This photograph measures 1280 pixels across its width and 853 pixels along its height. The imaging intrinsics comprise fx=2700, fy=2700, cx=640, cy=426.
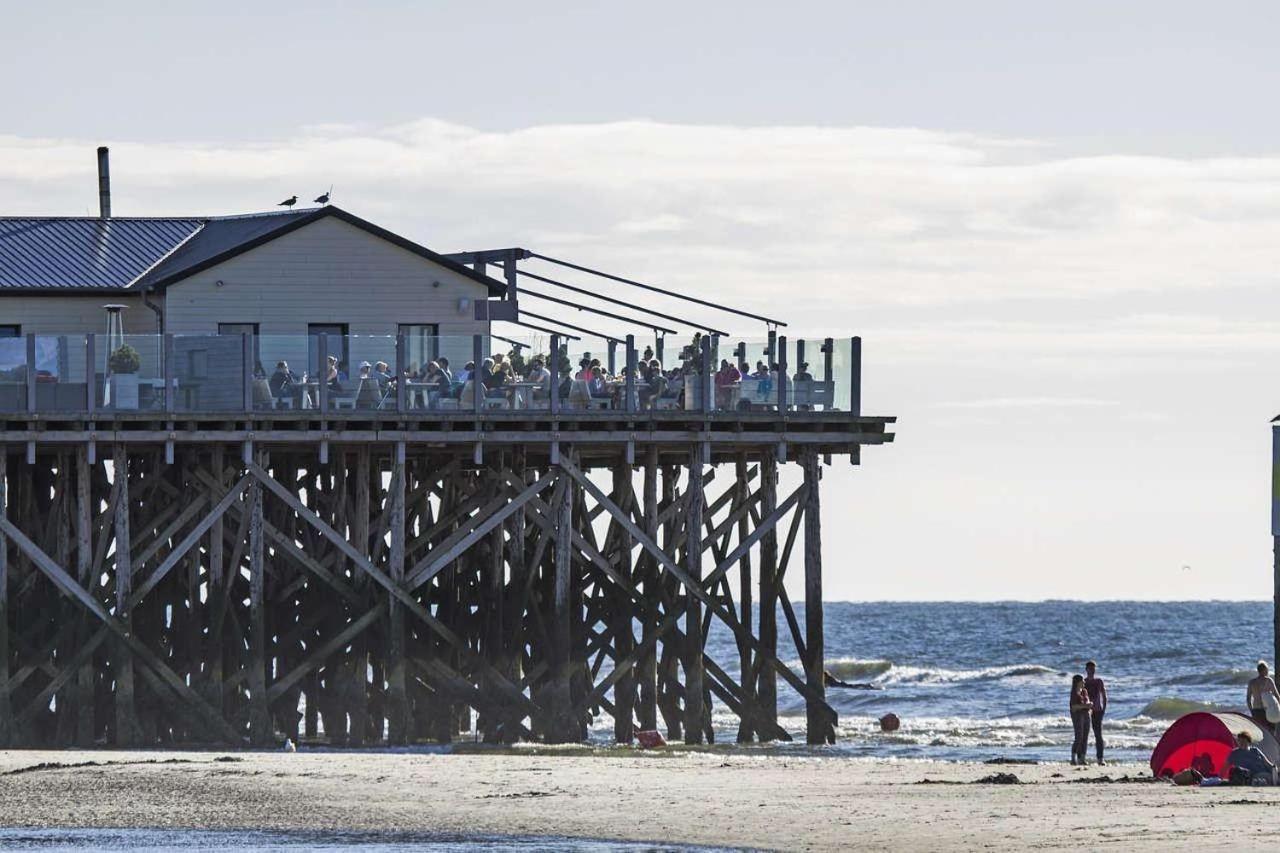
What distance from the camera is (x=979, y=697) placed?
63281 millimetres

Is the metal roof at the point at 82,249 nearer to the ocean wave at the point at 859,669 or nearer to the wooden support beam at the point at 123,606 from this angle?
the wooden support beam at the point at 123,606

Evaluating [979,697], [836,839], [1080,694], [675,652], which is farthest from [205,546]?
[979,697]

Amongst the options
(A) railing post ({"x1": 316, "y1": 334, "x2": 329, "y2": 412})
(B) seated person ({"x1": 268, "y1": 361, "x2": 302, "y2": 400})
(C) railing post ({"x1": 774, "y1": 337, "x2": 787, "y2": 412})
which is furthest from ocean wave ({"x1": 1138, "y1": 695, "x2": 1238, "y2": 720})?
(B) seated person ({"x1": 268, "y1": 361, "x2": 302, "y2": 400})

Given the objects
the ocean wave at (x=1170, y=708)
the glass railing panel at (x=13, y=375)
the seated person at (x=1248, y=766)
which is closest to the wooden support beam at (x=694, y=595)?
the glass railing panel at (x=13, y=375)

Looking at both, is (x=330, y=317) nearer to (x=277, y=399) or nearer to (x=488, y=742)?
(x=277, y=399)

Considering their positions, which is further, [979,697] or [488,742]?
[979,697]

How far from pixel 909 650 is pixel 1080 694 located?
69046 millimetres

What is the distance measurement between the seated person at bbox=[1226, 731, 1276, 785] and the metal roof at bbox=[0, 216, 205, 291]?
1861 cm

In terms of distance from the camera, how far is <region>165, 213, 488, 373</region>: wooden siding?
129 ft

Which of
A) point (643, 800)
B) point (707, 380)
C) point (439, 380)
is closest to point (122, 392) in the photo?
point (439, 380)

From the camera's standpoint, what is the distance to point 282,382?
120ft

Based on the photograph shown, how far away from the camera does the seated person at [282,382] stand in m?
36.7

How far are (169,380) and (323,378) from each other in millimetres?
A: 2079

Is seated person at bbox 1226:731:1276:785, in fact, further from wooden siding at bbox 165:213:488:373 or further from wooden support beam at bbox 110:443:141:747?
wooden siding at bbox 165:213:488:373
